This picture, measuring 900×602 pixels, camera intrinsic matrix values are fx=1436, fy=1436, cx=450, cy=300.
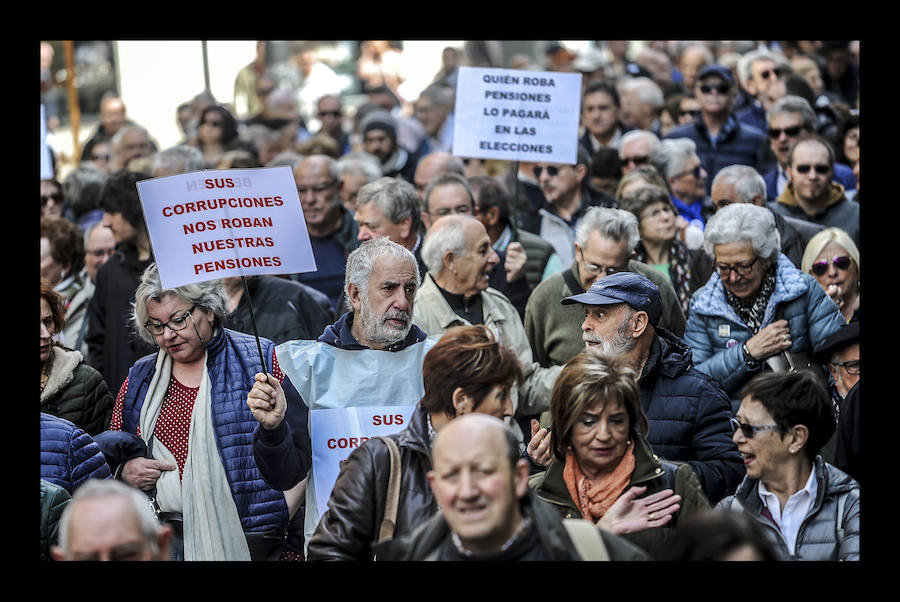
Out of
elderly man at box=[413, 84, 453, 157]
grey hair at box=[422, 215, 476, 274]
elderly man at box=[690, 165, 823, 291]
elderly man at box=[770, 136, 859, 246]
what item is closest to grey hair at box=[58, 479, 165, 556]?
grey hair at box=[422, 215, 476, 274]

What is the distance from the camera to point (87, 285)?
27.7ft

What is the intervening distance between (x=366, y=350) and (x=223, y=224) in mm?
723

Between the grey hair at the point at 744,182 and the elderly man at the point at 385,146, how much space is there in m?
4.16

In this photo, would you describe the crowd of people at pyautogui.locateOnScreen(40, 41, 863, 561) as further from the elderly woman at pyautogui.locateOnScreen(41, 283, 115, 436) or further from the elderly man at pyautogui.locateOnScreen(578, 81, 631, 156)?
the elderly man at pyautogui.locateOnScreen(578, 81, 631, 156)

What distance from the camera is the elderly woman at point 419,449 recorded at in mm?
4434

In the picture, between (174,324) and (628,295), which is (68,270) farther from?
(628,295)

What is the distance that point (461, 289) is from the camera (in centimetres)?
642

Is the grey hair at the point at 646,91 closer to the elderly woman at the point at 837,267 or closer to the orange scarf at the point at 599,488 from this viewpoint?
the elderly woman at the point at 837,267

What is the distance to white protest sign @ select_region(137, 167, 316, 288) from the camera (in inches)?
213

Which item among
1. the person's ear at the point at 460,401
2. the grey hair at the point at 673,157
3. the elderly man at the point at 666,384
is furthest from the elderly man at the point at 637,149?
the person's ear at the point at 460,401

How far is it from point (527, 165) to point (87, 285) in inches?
148

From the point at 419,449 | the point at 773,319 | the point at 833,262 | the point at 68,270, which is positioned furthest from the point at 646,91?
the point at 419,449

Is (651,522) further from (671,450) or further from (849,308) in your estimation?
(849,308)
